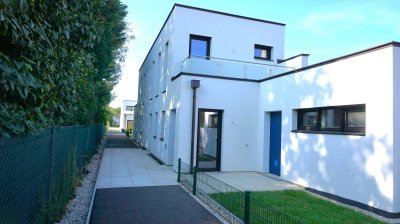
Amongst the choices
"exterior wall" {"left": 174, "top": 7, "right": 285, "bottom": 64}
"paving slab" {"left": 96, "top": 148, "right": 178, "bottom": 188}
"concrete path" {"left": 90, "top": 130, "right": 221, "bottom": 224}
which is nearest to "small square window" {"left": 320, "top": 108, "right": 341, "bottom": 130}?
"concrete path" {"left": 90, "top": 130, "right": 221, "bottom": 224}

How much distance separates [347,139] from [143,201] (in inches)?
201

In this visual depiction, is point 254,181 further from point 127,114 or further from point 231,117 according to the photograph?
point 127,114

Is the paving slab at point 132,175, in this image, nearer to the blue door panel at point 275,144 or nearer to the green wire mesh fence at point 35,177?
the green wire mesh fence at point 35,177

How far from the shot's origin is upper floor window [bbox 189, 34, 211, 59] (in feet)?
44.7

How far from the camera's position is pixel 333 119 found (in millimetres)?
8242

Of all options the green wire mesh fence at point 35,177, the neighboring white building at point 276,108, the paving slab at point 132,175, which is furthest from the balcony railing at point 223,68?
the green wire mesh fence at point 35,177

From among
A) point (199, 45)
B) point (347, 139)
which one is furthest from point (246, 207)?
point (199, 45)

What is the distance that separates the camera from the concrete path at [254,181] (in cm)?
889

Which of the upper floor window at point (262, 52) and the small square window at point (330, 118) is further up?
the upper floor window at point (262, 52)

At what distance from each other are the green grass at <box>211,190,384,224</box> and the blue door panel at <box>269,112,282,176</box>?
2.93m

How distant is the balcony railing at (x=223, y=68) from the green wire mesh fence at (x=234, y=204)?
4675mm

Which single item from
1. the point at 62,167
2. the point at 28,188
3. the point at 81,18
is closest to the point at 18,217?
the point at 28,188

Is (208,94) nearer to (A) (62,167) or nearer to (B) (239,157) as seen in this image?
(B) (239,157)

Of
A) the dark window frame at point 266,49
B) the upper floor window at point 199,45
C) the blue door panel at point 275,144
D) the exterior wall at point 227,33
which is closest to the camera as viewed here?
the blue door panel at point 275,144
